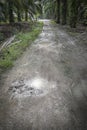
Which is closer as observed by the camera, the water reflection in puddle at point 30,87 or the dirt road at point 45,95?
the dirt road at point 45,95

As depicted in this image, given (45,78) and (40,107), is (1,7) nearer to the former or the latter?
(45,78)

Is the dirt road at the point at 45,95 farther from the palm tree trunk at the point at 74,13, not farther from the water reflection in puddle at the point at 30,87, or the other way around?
the palm tree trunk at the point at 74,13

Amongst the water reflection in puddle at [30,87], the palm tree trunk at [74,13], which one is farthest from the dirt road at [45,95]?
the palm tree trunk at [74,13]

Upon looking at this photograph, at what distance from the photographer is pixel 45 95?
4.73 metres

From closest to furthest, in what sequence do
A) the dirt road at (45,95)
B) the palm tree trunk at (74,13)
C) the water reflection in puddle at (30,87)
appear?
the dirt road at (45,95)
the water reflection in puddle at (30,87)
the palm tree trunk at (74,13)

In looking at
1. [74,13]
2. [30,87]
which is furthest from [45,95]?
[74,13]

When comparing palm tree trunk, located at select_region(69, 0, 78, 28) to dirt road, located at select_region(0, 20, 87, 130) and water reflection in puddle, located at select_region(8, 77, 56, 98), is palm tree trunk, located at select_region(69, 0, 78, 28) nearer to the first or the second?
dirt road, located at select_region(0, 20, 87, 130)

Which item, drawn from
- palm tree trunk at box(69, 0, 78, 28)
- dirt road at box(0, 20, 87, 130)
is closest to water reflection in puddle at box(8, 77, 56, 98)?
dirt road at box(0, 20, 87, 130)

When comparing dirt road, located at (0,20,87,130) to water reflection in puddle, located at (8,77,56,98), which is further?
water reflection in puddle, located at (8,77,56,98)

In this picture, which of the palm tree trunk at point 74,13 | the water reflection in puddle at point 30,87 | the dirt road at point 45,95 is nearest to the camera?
the dirt road at point 45,95

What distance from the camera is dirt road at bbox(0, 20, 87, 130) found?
3656 mm

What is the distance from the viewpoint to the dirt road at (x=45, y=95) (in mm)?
3656

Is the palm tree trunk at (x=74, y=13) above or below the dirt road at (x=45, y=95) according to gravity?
above

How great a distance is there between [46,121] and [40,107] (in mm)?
548
